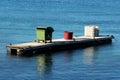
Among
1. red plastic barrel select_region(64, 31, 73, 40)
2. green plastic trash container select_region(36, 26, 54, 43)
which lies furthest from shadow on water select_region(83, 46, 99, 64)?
green plastic trash container select_region(36, 26, 54, 43)

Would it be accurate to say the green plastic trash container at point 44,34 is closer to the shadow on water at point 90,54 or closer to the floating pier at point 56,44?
the floating pier at point 56,44

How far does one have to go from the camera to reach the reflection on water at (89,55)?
58906mm

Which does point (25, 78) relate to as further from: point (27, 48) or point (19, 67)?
point (27, 48)

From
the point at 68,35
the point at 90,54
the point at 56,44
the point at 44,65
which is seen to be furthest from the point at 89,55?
the point at 44,65

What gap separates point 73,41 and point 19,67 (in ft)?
48.8

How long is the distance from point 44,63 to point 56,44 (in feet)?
28.6

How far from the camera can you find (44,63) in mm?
57469

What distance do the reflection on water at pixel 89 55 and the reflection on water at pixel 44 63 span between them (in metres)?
3.54

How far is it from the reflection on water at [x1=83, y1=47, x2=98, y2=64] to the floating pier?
1589 mm

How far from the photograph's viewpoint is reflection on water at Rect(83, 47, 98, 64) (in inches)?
2319

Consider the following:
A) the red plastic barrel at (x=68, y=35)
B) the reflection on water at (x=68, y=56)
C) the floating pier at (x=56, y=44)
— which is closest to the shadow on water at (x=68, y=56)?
the reflection on water at (x=68, y=56)

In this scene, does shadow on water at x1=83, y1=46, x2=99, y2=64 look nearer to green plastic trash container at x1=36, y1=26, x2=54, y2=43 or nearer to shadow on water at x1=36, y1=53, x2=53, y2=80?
shadow on water at x1=36, y1=53, x2=53, y2=80

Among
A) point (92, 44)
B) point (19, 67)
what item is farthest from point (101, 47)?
point (19, 67)

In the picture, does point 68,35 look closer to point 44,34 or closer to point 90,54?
point 44,34
